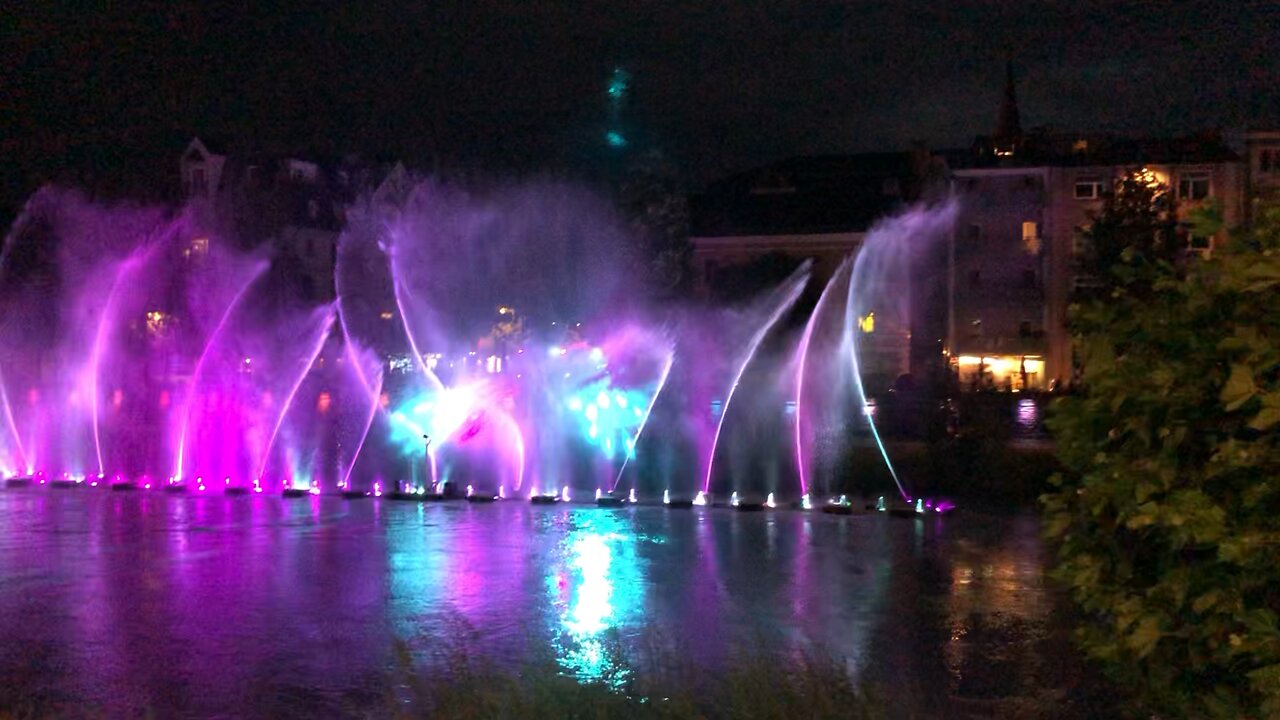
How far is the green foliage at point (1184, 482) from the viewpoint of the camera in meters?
4.36

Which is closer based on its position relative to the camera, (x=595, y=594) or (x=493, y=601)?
(x=493, y=601)

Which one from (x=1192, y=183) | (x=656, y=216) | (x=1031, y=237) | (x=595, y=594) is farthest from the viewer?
(x=1031, y=237)

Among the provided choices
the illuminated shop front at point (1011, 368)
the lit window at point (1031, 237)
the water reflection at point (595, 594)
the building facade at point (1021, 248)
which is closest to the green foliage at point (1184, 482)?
the water reflection at point (595, 594)

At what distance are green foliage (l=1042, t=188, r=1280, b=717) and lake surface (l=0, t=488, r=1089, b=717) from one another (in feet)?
8.72

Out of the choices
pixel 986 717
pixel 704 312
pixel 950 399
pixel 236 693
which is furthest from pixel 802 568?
pixel 704 312

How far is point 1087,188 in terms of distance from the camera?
173ft

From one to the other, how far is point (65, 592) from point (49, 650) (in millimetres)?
2772

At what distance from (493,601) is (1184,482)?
8508mm

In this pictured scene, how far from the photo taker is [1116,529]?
5012mm

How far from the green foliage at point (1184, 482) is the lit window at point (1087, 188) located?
50099mm

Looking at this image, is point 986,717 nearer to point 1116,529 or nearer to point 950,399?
point 1116,529

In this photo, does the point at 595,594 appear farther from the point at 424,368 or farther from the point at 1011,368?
the point at 1011,368

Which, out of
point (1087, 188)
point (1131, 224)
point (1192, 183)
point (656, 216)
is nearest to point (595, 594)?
point (656, 216)

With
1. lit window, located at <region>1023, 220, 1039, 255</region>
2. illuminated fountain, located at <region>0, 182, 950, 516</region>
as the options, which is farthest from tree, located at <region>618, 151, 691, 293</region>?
lit window, located at <region>1023, 220, 1039, 255</region>
